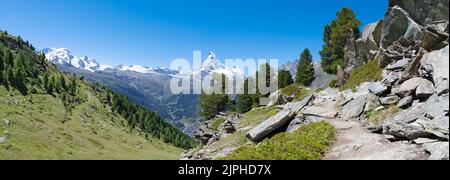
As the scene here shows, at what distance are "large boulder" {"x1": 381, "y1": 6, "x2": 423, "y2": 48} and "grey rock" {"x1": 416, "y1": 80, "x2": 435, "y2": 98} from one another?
12.8 meters

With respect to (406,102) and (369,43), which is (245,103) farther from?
(406,102)

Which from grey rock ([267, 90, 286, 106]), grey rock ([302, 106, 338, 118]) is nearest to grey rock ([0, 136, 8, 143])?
grey rock ([267, 90, 286, 106])

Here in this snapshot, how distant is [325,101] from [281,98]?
2960 centimetres

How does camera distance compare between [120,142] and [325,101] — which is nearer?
[325,101]

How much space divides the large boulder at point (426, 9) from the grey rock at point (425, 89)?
401 inches

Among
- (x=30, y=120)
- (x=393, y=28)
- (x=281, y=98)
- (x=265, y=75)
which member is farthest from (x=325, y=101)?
(x=30, y=120)

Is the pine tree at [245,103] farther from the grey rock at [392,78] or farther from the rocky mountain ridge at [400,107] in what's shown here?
the grey rock at [392,78]

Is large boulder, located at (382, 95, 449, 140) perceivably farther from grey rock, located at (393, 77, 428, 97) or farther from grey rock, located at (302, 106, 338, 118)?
grey rock, located at (302, 106, 338, 118)

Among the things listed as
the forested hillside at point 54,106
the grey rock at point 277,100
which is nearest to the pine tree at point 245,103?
the grey rock at point 277,100

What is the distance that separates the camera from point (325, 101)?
111 ft

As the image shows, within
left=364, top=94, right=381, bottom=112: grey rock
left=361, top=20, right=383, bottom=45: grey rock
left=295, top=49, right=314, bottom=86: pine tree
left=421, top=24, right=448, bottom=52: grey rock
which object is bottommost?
left=364, top=94, right=381, bottom=112: grey rock

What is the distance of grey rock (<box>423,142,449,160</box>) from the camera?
1462 cm
